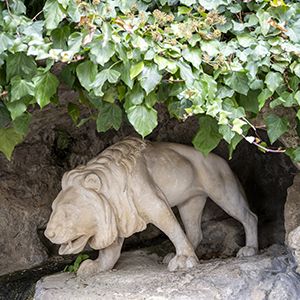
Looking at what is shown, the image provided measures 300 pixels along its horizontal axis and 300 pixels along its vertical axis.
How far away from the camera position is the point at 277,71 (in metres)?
1.63

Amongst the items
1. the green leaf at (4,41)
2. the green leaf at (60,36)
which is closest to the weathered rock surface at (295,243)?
the green leaf at (60,36)

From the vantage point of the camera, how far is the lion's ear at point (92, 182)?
2121mm

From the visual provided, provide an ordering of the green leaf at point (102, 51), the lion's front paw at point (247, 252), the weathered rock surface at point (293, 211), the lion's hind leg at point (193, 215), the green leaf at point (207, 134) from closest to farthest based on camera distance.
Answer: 1. the green leaf at point (102, 51)
2. the green leaf at point (207, 134)
3. the weathered rock surface at point (293, 211)
4. the lion's front paw at point (247, 252)
5. the lion's hind leg at point (193, 215)

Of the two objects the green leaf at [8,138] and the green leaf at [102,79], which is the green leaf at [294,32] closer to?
the green leaf at [102,79]

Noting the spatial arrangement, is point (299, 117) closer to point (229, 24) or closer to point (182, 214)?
point (229, 24)

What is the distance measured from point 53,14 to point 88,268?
1117 mm

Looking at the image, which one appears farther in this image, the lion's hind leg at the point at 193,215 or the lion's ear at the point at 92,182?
the lion's hind leg at the point at 193,215

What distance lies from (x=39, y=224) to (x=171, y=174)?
31.2 inches

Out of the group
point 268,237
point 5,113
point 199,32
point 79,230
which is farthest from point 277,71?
point 268,237

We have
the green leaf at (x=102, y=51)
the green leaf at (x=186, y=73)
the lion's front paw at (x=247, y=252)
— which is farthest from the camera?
the lion's front paw at (x=247, y=252)

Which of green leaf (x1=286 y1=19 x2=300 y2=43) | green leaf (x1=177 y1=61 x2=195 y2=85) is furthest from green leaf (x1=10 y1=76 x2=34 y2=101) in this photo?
green leaf (x1=286 y1=19 x2=300 y2=43)

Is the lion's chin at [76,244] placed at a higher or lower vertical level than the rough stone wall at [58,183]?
higher

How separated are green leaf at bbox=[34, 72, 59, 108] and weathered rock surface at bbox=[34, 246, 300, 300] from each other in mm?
773

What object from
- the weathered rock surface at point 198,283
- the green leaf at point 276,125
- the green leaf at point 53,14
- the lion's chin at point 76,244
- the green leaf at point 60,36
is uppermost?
the green leaf at point 53,14
